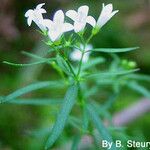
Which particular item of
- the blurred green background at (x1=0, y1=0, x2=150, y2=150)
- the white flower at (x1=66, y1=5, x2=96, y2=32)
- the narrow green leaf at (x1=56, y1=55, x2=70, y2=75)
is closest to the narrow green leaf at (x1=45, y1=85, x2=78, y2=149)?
the narrow green leaf at (x1=56, y1=55, x2=70, y2=75)

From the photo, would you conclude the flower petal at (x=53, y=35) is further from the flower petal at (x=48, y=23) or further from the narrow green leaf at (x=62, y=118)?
the narrow green leaf at (x=62, y=118)

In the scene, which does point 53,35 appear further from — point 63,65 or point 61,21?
point 63,65

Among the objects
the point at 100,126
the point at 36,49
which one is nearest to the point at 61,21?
the point at 100,126

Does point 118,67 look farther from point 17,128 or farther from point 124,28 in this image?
point 124,28

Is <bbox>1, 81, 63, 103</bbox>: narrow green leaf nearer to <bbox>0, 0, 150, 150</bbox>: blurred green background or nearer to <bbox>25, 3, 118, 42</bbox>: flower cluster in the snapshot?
<bbox>25, 3, 118, 42</bbox>: flower cluster

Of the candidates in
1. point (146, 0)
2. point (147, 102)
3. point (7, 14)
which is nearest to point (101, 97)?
point (147, 102)
